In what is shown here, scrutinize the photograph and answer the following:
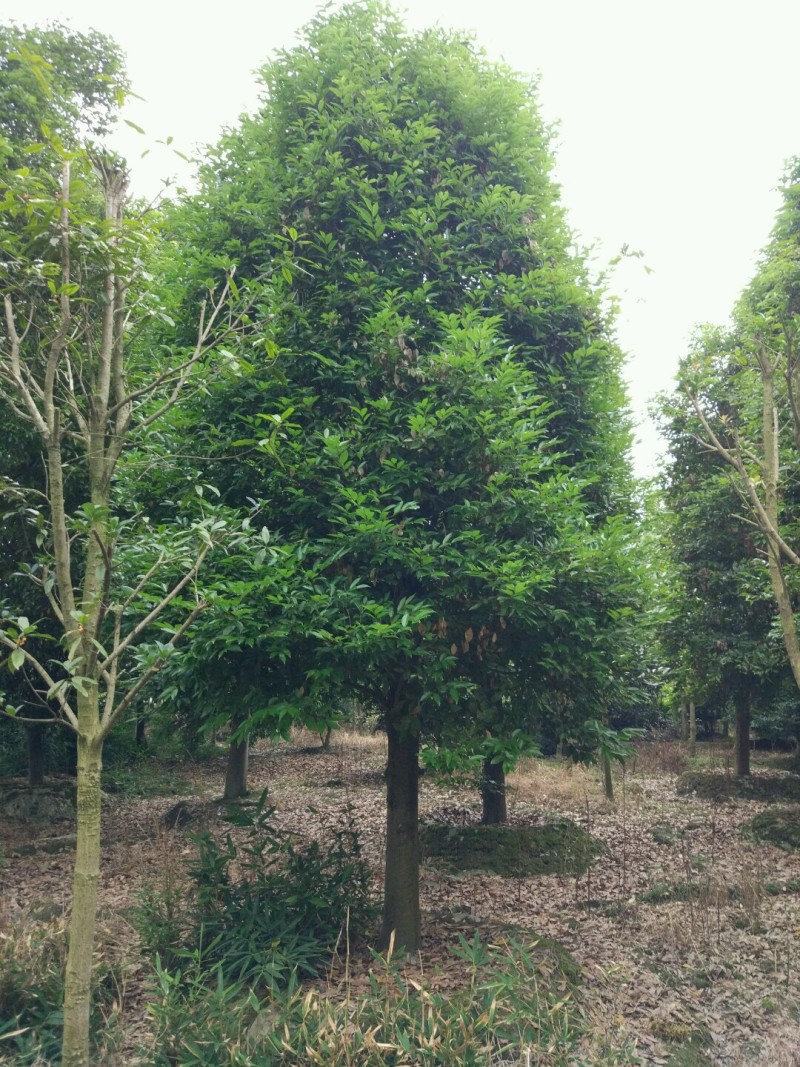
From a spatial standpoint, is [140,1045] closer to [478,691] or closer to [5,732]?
[478,691]

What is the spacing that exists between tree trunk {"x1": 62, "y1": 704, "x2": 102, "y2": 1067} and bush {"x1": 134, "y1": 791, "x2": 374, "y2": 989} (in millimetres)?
1586

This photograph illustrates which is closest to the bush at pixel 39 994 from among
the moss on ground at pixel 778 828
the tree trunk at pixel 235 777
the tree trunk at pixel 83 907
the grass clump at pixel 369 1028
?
the grass clump at pixel 369 1028

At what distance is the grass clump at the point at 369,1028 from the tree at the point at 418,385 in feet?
4.99

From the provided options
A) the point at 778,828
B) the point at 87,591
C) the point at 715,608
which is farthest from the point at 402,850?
the point at 715,608

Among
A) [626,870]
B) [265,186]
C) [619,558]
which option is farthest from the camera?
→ [626,870]

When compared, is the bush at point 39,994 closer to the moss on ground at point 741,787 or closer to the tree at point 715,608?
the tree at point 715,608

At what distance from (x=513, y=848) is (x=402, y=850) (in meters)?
3.96

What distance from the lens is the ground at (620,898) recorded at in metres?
5.05

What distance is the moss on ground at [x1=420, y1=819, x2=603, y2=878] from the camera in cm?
909

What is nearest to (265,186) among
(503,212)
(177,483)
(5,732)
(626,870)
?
(503,212)

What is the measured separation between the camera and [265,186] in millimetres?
5965

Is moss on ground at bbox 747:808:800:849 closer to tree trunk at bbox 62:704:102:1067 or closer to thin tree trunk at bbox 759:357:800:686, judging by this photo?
thin tree trunk at bbox 759:357:800:686

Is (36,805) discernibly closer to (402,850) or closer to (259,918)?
(259,918)

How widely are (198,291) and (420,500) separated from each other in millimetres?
2606
